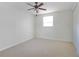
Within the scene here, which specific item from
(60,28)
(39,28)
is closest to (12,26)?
(39,28)

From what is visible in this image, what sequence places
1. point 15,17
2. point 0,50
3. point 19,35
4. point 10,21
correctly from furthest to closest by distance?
point 19,35 → point 15,17 → point 10,21 → point 0,50

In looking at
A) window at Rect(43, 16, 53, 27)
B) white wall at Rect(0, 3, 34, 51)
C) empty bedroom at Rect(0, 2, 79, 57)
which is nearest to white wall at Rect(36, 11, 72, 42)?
empty bedroom at Rect(0, 2, 79, 57)

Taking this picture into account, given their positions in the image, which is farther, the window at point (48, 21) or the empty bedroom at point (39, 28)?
the window at point (48, 21)

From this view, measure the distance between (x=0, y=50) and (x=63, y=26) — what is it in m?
4.42

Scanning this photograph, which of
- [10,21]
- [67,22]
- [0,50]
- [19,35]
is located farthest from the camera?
[67,22]

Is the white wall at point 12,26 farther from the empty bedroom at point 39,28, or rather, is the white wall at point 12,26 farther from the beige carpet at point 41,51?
the beige carpet at point 41,51

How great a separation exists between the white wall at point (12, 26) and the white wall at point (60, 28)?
1614 millimetres

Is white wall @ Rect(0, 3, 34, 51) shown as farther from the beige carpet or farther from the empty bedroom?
the beige carpet

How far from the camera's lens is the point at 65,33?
596 centimetres

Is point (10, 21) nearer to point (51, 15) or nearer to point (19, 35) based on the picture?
point (19, 35)

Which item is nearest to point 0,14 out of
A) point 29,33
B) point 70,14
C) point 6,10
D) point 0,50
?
point 6,10

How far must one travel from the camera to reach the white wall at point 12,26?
398 cm

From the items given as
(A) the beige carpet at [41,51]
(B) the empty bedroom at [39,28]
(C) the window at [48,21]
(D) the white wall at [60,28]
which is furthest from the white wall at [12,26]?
(D) the white wall at [60,28]

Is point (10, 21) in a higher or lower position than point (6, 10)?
lower
